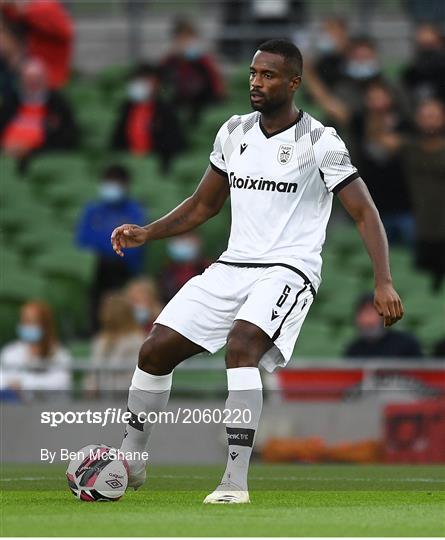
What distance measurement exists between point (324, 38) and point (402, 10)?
11.1 feet

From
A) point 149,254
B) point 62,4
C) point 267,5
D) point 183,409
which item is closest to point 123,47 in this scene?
point 62,4

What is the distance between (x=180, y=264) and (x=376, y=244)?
7.03 metres

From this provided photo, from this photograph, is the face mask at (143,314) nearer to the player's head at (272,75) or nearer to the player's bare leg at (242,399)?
the player's head at (272,75)

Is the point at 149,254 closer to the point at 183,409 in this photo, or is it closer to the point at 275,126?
the point at 183,409

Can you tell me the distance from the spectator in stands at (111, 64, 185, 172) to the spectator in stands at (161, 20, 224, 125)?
23cm

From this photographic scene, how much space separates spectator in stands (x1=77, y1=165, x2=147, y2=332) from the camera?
15.3 meters

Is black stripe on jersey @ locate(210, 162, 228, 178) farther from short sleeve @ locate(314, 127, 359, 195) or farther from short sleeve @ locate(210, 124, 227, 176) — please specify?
short sleeve @ locate(314, 127, 359, 195)

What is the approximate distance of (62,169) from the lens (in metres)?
18.0

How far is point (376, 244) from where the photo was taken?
8195mm

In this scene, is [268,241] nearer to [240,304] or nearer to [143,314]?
[240,304]

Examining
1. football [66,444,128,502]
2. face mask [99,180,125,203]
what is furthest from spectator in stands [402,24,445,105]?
football [66,444,128,502]

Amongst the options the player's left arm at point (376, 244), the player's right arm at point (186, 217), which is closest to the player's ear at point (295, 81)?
the player's left arm at point (376, 244)

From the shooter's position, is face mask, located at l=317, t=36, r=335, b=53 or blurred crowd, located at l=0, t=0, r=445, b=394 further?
face mask, located at l=317, t=36, r=335, b=53

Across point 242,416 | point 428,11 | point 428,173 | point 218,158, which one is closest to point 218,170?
point 218,158
